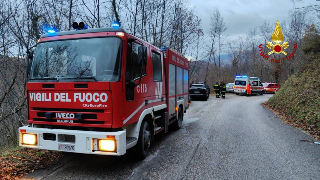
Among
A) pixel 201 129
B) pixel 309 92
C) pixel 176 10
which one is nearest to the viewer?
pixel 201 129

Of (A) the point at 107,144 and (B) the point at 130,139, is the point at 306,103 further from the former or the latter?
(A) the point at 107,144

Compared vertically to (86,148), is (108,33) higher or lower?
higher

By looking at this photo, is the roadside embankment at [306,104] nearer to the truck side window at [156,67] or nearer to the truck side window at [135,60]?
the truck side window at [156,67]

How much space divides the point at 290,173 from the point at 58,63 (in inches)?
189

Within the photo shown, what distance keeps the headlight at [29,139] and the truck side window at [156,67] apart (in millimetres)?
Answer: 2856

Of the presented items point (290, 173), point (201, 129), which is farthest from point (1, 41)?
point (290, 173)

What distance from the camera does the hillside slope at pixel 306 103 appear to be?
8.68 m

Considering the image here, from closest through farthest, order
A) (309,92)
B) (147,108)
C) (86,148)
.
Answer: (86,148), (147,108), (309,92)

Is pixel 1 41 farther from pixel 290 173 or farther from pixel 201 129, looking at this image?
pixel 290 173

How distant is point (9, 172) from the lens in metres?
4.07

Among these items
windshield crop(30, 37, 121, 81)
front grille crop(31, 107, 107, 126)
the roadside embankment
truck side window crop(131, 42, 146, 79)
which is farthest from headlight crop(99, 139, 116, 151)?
the roadside embankment

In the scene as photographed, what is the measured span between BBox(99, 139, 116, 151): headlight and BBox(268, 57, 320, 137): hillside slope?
701 centimetres

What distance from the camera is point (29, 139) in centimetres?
417

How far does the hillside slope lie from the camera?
8680mm
